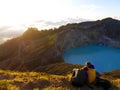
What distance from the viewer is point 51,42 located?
132 metres

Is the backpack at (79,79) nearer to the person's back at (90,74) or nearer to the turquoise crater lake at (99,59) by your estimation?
the person's back at (90,74)

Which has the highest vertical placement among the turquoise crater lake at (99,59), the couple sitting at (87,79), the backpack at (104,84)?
the couple sitting at (87,79)

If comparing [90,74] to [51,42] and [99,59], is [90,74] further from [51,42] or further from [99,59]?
[51,42]

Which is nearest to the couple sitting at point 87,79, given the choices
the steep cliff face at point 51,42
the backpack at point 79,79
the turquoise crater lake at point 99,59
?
the backpack at point 79,79

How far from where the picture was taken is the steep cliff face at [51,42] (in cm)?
12000

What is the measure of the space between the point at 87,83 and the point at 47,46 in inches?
4280

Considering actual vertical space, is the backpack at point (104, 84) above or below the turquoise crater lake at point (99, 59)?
above

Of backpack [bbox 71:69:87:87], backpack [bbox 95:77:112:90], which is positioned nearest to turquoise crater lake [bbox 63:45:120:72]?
backpack [bbox 95:77:112:90]

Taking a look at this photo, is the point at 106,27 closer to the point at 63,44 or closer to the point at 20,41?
the point at 63,44

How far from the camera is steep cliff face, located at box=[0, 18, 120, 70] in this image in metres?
120

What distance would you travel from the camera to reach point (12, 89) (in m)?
17.8

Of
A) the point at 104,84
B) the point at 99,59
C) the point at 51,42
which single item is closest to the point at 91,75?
the point at 104,84

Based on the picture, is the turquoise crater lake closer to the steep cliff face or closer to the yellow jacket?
the steep cliff face

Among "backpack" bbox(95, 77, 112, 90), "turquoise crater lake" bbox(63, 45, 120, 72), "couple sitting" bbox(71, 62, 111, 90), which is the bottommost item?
"turquoise crater lake" bbox(63, 45, 120, 72)
